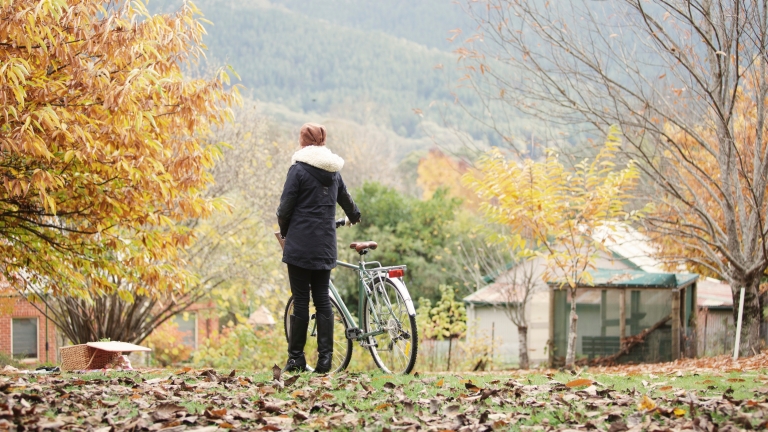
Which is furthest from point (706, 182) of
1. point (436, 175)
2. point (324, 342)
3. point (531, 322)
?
point (436, 175)

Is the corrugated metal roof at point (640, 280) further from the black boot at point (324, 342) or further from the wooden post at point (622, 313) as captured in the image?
the black boot at point (324, 342)

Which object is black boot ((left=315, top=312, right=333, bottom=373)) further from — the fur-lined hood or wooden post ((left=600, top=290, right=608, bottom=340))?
wooden post ((left=600, top=290, right=608, bottom=340))

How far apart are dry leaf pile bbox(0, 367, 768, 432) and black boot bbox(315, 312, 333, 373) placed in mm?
501

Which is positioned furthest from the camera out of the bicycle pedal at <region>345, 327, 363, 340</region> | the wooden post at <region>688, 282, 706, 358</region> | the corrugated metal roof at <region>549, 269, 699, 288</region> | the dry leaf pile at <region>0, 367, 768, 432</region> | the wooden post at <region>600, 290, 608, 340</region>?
the wooden post at <region>600, 290, 608, 340</region>

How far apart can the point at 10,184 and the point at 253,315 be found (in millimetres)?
22599

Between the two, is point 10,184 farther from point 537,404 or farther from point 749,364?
point 749,364

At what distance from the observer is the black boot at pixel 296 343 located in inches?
255

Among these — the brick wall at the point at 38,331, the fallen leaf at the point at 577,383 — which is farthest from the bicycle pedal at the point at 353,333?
the brick wall at the point at 38,331

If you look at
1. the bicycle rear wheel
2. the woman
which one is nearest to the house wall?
the bicycle rear wheel

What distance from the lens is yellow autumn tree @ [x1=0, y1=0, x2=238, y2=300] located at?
6.87 metres

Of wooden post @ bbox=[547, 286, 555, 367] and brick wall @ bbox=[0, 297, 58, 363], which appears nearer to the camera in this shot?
wooden post @ bbox=[547, 286, 555, 367]

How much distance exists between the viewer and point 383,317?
656cm

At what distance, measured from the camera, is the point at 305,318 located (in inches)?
255

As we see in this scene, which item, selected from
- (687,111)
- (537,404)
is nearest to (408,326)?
(537,404)
